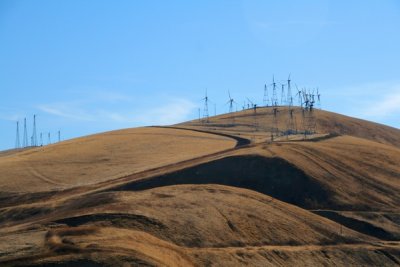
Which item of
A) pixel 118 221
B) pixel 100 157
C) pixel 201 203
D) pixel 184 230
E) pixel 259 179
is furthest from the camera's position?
pixel 100 157

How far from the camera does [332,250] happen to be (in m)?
87.1

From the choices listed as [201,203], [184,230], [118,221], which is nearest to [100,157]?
[201,203]

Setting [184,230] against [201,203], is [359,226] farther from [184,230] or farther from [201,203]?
[184,230]

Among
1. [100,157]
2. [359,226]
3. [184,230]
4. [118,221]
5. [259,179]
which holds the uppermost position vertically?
[100,157]

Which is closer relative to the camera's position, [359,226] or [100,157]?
[359,226]

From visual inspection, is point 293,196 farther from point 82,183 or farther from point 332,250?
point 82,183

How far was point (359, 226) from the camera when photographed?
3890 inches

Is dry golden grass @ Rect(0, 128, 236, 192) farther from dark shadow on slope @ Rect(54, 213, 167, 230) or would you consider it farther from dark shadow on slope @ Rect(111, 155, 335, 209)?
dark shadow on slope @ Rect(54, 213, 167, 230)

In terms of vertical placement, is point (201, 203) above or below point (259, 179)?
below

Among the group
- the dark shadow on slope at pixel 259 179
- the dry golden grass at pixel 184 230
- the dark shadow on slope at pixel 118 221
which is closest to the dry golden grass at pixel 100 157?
the dark shadow on slope at pixel 259 179

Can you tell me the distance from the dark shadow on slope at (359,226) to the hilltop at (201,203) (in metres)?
0.13

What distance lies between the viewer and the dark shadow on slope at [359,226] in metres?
97.1

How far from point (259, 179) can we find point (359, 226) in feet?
54.3

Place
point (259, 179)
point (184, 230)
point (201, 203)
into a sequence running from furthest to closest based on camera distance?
point (259, 179) → point (201, 203) → point (184, 230)
